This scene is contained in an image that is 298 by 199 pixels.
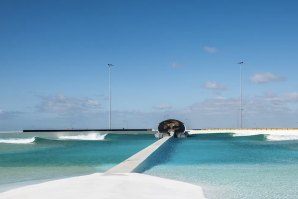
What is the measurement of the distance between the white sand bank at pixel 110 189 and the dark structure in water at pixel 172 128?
49.6m

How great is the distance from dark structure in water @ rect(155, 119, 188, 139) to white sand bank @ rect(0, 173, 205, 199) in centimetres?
4960

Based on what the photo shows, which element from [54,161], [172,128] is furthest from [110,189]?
[172,128]

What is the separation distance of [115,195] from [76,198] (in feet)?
2.85

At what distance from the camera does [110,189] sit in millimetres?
9586

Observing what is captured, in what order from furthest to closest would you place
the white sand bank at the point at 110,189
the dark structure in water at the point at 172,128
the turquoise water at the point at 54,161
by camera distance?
the dark structure in water at the point at 172,128
the turquoise water at the point at 54,161
the white sand bank at the point at 110,189

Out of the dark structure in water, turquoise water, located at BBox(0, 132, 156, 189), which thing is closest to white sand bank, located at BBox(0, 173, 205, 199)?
turquoise water, located at BBox(0, 132, 156, 189)

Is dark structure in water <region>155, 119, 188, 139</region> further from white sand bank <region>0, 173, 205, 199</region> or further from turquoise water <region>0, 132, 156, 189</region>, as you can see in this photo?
white sand bank <region>0, 173, 205, 199</region>

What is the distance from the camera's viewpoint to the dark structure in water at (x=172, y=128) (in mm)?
62781

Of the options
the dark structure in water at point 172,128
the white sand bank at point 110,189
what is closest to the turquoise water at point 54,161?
the white sand bank at point 110,189

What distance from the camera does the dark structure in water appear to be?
62.8 meters

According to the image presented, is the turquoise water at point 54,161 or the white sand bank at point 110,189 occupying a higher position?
the white sand bank at point 110,189

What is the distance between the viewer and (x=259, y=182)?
1292cm

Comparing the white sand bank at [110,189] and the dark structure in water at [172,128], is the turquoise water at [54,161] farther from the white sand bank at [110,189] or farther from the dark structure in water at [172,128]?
the dark structure in water at [172,128]

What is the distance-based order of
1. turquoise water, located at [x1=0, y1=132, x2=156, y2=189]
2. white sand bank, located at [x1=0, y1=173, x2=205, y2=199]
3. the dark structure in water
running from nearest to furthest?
Answer: white sand bank, located at [x1=0, y1=173, x2=205, y2=199], turquoise water, located at [x1=0, y1=132, x2=156, y2=189], the dark structure in water
